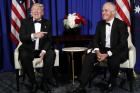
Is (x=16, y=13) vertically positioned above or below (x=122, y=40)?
above

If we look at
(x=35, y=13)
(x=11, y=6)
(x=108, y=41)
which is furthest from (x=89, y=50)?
(x=11, y=6)

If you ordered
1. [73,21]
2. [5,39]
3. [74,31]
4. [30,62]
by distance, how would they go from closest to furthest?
[30,62], [73,21], [74,31], [5,39]

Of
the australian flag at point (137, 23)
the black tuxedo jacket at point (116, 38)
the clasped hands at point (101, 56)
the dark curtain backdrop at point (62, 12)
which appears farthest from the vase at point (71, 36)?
the australian flag at point (137, 23)

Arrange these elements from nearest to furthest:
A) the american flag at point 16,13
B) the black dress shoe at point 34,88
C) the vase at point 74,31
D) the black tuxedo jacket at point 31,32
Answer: the black dress shoe at point 34,88
the black tuxedo jacket at point 31,32
the vase at point 74,31
the american flag at point 16,13

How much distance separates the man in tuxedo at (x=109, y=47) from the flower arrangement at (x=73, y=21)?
757 mm

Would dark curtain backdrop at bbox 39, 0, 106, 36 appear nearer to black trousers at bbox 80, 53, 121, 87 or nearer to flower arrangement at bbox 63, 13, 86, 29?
flower arrangement at bbox 63, 13, 86, 29

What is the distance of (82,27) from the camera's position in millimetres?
7246

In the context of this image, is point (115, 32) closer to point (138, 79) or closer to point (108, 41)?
point (108, 41)

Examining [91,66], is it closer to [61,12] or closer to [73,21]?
[73,21]

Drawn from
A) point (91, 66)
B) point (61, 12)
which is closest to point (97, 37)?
point (91, 66)

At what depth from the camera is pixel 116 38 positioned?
19.5 ft

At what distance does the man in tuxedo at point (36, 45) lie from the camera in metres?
5.86

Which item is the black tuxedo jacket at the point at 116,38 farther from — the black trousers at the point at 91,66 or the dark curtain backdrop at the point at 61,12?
the dark curtain backdrop at the point at 61,12

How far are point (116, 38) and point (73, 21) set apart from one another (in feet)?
3.51
